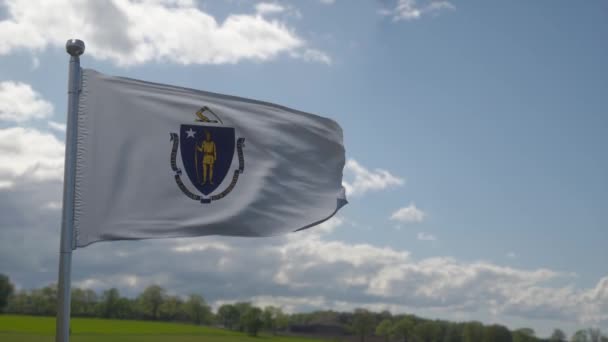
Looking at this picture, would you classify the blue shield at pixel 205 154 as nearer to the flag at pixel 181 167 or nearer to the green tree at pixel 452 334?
the flag at pixel 181 167

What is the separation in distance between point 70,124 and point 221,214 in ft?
7.69

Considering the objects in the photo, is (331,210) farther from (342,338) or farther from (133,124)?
(342,338)

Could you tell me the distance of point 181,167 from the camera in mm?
9875

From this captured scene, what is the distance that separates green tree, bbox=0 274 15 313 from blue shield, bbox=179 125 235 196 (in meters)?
145

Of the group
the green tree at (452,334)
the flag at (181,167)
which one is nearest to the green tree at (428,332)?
the green tree at (452,334)

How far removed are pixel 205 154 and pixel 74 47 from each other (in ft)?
7.16

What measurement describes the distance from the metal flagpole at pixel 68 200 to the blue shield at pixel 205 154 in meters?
1.49

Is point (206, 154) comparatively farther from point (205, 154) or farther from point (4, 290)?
point (4, 290)

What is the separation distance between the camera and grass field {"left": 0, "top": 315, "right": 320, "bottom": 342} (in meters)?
129

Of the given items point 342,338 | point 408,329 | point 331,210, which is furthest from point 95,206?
point 408,329

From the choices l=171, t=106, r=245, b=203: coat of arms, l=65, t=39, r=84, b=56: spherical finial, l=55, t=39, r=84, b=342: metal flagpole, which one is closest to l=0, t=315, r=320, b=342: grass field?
l=171, t=106, r=245, b=203: coat of arms

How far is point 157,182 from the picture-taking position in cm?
983

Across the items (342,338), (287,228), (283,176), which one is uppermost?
(283,176)

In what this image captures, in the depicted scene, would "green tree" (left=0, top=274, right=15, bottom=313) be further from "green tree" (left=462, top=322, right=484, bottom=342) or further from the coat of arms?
the coat of arms
